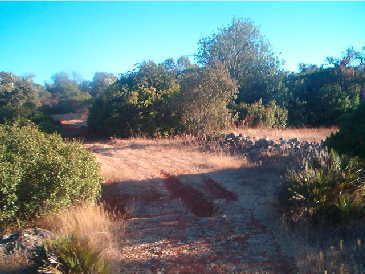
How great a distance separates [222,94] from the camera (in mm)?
16172

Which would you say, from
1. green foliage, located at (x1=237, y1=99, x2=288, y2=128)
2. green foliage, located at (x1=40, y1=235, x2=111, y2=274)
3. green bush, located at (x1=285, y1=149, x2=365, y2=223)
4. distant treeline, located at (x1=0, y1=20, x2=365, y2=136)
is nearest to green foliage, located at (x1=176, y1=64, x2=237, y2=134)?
distant treeline, located at (x1=0, y1=20, x2=365, y2=136)

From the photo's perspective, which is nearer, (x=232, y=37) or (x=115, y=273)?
(x=115, y=273)

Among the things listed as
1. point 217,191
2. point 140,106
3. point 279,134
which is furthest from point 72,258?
point 140,106

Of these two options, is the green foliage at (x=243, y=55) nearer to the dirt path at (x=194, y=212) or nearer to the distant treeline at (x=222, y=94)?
the distant treeline at (x=222, y=94)

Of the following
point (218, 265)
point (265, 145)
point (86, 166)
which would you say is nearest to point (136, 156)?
point (265, 145)

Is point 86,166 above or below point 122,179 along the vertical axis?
above

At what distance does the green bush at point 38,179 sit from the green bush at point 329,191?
11.7ft

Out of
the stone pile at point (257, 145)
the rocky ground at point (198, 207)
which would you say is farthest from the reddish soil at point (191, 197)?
the stone pile at point (257, 145)

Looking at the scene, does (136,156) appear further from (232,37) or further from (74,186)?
(232,37)

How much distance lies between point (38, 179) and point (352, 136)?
6.09 meters

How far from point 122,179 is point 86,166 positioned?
272cm

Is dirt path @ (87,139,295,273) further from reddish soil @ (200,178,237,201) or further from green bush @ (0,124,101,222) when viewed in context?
green bush @ (0,124,101,222)

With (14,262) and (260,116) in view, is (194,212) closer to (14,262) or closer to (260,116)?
(14,262)

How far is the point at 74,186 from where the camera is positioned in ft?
21.5
